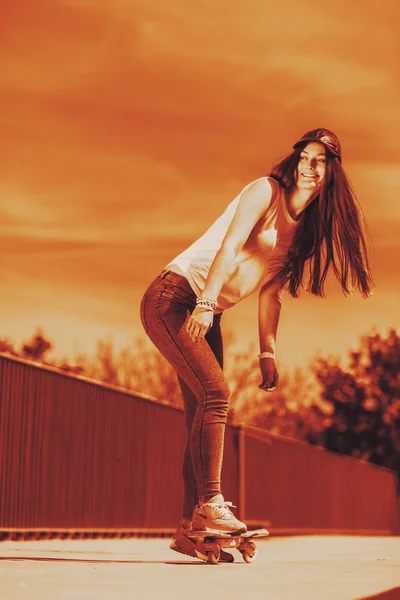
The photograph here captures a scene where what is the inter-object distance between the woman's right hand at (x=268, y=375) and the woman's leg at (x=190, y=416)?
19 cm

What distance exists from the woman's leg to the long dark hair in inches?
14.9

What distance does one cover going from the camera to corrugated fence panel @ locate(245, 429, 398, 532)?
21922 millimetres

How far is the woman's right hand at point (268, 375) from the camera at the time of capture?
527cm

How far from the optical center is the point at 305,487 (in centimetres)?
2705

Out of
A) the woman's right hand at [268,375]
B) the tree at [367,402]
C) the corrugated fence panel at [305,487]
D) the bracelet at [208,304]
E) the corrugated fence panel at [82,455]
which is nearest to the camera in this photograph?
the bracelet at [208,304]

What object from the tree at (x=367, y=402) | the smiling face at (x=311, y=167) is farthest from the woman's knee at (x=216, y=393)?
the tree at (x=367, y=402)

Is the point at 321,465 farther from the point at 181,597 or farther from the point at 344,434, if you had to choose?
the point at 344,434

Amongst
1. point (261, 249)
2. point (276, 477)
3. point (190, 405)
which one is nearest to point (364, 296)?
point (261, 249)

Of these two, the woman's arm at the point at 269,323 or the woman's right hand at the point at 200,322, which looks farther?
the woman's arm at the point at 269,323

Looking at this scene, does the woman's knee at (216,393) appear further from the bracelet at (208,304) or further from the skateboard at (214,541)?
the skateboard at (214,541)

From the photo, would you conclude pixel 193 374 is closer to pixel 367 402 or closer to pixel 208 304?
pixel 208 304

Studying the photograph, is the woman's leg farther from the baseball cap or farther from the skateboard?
the baseball cap

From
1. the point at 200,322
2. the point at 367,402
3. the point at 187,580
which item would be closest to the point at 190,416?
the point at 200,322

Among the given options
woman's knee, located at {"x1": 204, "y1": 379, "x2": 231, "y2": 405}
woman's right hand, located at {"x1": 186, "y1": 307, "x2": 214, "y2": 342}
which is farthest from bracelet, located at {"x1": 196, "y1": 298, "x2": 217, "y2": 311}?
woman's knee, located at {"x1": 204, "y1": 379, "x2": 231, "y2": 405}
